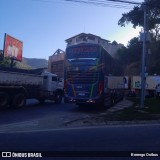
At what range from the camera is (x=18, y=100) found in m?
21.3

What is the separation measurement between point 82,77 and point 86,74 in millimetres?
341

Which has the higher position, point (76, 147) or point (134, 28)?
point (134, 28)

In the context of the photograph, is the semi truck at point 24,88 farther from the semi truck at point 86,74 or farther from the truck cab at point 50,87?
the semi truck at point 86,74

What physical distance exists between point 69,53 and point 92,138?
449 inches

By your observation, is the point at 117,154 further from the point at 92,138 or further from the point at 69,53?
the point at 69,53

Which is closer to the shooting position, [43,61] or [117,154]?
[117,154]

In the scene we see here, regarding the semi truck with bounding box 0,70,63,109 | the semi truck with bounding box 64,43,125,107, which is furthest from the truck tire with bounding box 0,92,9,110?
the semi truck with bounding box 64,43,125,107

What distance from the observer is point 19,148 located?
8781 millimetres

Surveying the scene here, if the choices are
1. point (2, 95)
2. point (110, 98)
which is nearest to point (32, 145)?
point (2, 95)

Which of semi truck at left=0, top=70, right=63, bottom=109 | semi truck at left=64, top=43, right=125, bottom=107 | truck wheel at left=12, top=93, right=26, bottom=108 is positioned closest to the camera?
semi truck at left=0, top=70, right=63, bottom=109

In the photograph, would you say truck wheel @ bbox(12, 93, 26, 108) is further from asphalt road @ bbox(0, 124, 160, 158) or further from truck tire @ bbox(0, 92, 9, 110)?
asphalt road @ bbox(0, 124, 160, 158)

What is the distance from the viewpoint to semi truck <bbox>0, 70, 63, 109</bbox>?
20219 mm

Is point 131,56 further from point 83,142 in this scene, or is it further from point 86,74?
point 83,142

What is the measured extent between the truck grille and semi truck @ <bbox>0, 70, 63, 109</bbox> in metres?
3.51
